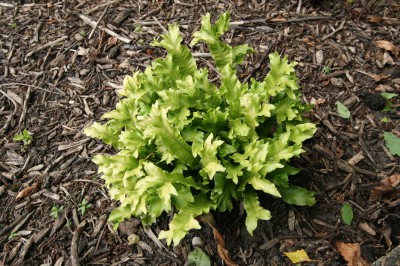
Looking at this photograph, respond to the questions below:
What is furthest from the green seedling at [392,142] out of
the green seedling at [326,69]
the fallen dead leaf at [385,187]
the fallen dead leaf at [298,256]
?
the fallen dead leaf at [298,256]

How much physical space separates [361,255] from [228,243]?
97cm

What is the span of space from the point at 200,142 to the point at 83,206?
1.32 m

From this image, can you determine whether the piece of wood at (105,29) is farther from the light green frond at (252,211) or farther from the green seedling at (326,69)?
the light green frond at (252,211)

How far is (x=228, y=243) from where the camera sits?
3.06 metres

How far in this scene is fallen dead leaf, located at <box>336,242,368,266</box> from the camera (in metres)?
2.81

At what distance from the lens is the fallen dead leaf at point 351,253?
2.81m

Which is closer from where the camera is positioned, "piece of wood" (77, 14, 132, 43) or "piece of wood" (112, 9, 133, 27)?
"piece of wood" (77, 14, 132, 43)

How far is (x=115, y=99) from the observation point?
4.14 meters

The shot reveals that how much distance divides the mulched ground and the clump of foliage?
342 millimetres

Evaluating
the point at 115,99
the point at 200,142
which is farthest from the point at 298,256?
the point at 115,99

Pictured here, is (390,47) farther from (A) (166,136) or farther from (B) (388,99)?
(A) (166,136)

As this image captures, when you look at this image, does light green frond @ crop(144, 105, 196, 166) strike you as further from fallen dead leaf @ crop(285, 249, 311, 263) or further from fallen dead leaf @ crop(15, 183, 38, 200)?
fallen dead leaf @ crop(15, 183, 38, 200)

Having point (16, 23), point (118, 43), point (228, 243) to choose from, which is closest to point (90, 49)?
point (118, 43)

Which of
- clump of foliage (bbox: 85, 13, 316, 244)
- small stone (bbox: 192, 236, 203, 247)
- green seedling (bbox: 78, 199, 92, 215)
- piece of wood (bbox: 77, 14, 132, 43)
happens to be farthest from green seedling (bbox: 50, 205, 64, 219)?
piece of wood (bbox: 77, 14, 132, 43)
